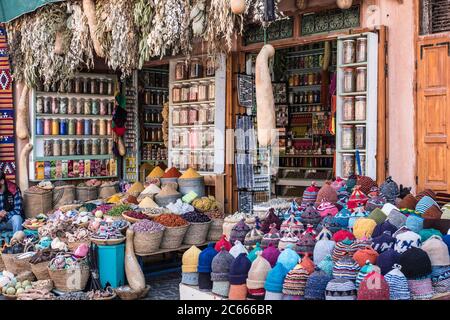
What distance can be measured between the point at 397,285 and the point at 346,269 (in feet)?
0.94

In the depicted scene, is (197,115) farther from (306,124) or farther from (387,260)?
(387,260)

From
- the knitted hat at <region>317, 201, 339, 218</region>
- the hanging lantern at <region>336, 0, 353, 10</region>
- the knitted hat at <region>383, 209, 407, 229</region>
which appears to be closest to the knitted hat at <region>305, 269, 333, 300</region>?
the knitted hat at <region>383, 209, 407, 229</region>

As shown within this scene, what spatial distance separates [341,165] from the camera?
19.9 feet

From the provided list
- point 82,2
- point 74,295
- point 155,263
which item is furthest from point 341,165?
point 82,2

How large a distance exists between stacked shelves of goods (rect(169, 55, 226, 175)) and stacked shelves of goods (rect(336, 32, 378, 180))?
1894 millimetres

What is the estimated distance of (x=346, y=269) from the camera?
3.33 meters

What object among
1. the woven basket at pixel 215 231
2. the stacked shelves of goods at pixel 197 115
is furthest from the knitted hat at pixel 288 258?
the stacked shelves of goods at pixel 197 115

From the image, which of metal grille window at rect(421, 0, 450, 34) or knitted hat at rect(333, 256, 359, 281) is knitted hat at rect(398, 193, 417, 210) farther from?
metal grille window at rect(421, 0, 450, 34)

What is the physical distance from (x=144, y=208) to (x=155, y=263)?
0.64 meters

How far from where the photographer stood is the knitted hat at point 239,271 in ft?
12.0

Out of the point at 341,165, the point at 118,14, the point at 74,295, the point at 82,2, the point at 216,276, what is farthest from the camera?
the point at 82,2

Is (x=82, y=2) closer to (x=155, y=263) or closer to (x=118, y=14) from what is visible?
(x=118, y=14)

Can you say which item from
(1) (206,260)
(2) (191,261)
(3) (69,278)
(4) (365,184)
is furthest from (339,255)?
(3) (69,278)
